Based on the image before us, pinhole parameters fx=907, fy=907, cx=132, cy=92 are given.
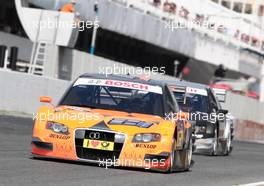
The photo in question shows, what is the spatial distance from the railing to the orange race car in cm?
2565

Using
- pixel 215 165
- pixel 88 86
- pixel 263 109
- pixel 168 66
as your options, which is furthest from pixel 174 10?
pixel 88 86

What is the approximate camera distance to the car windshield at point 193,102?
1951 cm

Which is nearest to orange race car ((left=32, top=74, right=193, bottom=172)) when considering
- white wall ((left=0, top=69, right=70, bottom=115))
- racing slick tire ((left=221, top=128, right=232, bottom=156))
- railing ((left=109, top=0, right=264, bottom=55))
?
racing slick tire ((left=221, top=128, right=232, bottom=156))

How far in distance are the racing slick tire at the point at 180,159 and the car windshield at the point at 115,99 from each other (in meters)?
0.62

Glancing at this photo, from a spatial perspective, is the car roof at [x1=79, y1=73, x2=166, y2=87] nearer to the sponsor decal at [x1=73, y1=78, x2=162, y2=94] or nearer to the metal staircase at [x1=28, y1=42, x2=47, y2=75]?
the sponsor decal at [x1=73, y1=78, x2=162, y2=94]

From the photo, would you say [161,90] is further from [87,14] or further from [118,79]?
[87,14]

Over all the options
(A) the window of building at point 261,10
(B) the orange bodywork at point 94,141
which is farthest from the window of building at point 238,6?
(B) the orange bodywork at point 94,141

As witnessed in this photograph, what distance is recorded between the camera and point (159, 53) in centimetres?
5262

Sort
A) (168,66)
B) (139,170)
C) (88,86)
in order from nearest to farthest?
(139,170) < (88,86) < (168,66)

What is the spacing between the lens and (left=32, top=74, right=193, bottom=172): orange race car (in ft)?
37.7

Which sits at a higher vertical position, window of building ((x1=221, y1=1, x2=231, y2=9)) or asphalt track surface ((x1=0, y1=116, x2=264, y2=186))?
window of building ((x1=221, y1=1, x2=231, y2=9))

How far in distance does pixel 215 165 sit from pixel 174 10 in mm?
28527

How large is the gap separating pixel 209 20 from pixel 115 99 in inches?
1482

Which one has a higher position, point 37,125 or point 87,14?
point 87,14
